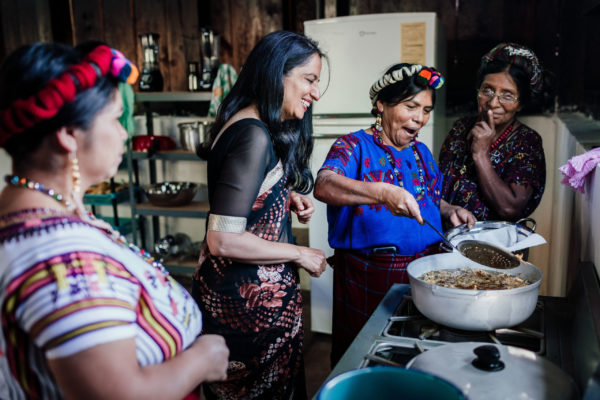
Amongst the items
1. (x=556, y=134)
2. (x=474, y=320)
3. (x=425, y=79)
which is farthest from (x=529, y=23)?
(x=474, y=320)

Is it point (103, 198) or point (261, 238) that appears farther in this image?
point (103, 198)

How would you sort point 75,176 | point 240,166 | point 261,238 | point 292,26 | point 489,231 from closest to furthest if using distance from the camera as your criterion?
point 75,176 < point 240,166 < point 261,238 < point 489,231 < point 292,26

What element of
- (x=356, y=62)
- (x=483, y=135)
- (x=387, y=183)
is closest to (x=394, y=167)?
(x=387, y=183)

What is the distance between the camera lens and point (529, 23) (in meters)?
2.95

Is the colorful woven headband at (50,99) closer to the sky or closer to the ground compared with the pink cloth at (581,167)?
closer to the sky

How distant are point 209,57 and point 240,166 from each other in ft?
8.10

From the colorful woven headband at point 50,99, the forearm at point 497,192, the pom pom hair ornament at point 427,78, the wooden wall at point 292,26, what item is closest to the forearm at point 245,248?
the colorful woven headband at point 50,99

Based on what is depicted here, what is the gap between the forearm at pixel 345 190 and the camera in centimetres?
140

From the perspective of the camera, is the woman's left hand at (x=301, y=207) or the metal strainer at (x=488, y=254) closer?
the metal strainer at (x=488, y=254)

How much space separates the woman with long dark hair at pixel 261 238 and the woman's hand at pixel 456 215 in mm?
570

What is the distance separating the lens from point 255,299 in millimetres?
1341

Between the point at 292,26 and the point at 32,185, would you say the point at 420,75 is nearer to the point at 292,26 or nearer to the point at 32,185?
the point at 32,185

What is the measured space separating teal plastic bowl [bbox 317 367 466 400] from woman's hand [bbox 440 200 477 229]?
113 centimetres

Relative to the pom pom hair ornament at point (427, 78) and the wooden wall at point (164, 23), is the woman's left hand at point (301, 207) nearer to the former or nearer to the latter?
the pom pom hair ornament at point (427, 78)
